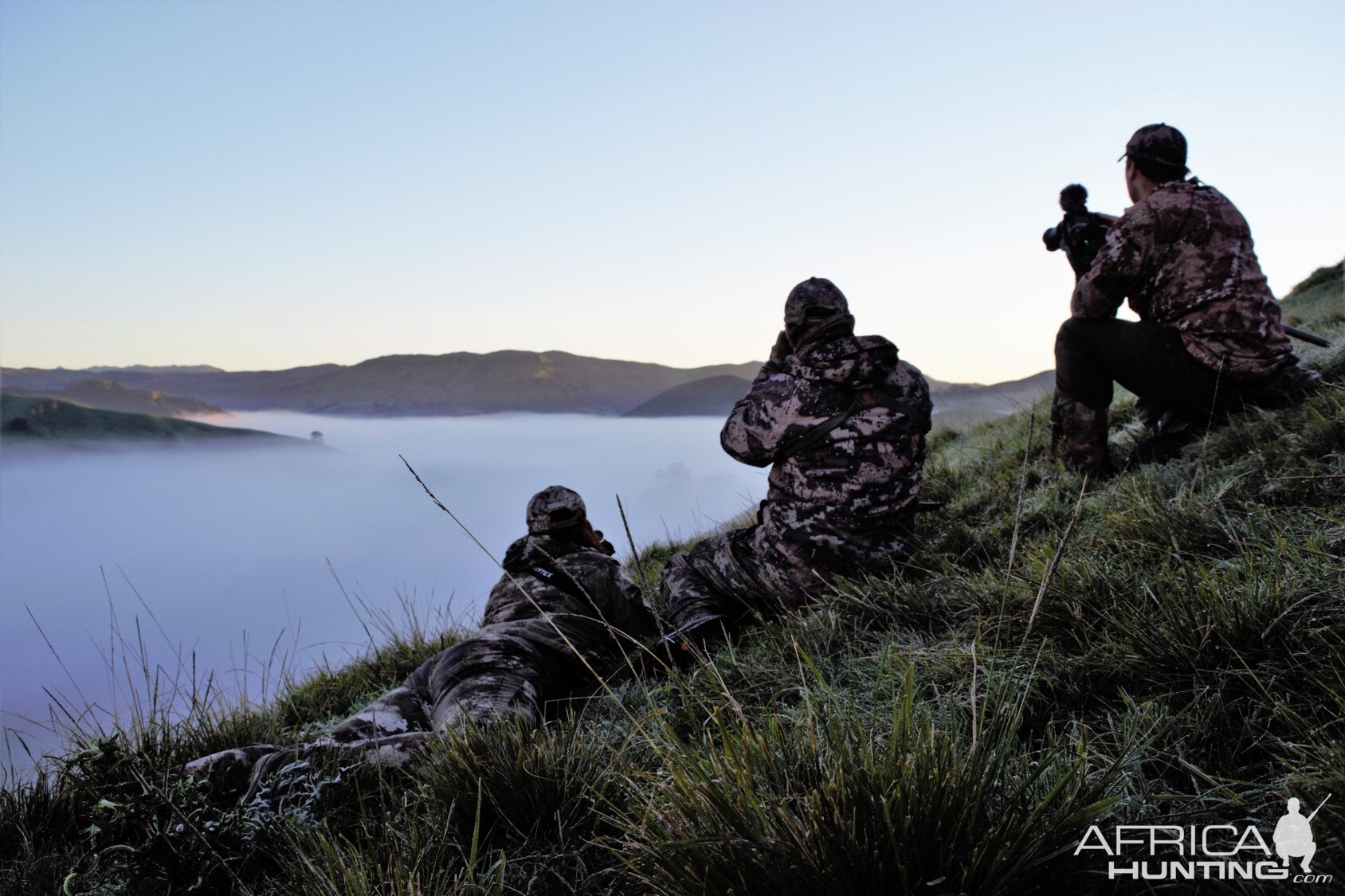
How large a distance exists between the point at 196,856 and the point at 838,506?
11.0 feet

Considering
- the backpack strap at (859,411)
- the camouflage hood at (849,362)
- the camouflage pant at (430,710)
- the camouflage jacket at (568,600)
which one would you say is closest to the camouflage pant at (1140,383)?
the backpack strap at (859,411)

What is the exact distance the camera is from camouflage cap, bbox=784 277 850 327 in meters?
4.51

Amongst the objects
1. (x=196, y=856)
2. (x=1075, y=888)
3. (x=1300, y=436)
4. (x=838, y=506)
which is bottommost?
(x=196, y=856)

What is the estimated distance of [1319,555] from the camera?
2.25m

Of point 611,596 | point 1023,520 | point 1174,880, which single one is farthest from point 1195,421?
point 1174,880

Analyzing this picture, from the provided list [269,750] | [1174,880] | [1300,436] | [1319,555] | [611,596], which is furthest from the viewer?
[611,596]

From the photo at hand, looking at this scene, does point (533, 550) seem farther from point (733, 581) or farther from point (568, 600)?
point (733, 581)

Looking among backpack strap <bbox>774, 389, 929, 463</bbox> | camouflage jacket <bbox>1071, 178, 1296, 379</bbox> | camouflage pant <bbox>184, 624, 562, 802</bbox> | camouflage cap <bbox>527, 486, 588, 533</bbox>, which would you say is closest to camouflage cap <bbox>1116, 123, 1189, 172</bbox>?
camouflage jacket <bbox>1071, 178, 1296, 379</bbox>

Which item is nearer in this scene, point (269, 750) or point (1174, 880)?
point (1174, 880)

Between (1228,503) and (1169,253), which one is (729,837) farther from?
(1169,253)

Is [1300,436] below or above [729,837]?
above

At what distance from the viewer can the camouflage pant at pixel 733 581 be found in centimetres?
439

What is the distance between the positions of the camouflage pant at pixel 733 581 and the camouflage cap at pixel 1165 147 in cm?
339

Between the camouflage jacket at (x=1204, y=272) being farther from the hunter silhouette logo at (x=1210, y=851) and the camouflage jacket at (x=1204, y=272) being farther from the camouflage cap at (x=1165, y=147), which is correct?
the hunter silhouette logo at (x=1210, y=851)
